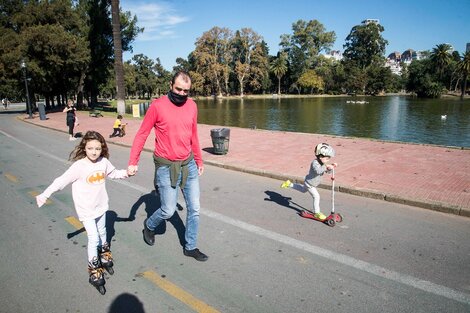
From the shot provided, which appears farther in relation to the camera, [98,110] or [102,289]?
[98,110]

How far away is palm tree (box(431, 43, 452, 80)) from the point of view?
91.8 m

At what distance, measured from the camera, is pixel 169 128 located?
12.3 feet

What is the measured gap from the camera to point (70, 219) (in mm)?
5449

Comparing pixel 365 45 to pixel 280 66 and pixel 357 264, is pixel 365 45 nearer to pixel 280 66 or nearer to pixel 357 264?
pixel 280 66

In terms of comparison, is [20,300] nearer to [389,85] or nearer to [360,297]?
[360,297]

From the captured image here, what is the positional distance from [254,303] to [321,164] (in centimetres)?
271

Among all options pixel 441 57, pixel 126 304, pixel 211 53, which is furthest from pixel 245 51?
pixel 126 304

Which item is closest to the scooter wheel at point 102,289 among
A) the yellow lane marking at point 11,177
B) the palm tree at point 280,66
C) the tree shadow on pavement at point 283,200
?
the tree shadow on pavement at point 283,200

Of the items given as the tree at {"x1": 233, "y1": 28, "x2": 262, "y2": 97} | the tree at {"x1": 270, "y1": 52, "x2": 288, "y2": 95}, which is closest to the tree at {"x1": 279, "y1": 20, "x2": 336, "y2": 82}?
the tree at {"x1": 270, "y1": 52, "x2": 288, "y2": 95}

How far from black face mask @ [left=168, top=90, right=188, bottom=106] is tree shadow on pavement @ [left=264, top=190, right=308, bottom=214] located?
3109mm

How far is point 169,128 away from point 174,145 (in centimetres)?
21

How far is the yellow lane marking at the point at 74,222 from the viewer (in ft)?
16.9

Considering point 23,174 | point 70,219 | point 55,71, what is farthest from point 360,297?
point 55,71

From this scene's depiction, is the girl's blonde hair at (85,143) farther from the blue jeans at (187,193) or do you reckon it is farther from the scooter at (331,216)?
the scooter at (331,216)
